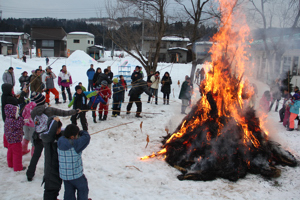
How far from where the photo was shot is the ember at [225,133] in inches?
233

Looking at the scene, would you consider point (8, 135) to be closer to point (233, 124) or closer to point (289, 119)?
point (233, 124)

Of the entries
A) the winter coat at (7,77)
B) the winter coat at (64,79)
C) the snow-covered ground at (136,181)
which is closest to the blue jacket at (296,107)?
the snow-covered ground at (136,181)

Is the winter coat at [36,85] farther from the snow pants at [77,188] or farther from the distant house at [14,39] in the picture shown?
the distant house at [14,39]

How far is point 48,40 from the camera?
201 ft

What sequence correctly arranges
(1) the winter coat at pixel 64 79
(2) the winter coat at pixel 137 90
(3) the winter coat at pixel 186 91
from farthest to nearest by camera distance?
(1) the winter coat at pixel 64 79
(3) the winter coat at pixel 186 91
(2) the winter coat at pixel 137 90

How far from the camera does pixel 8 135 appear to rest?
507cm

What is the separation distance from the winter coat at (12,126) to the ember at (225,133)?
3467 mm

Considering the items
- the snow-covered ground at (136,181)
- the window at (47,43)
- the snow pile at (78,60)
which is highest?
the window at (47,43)

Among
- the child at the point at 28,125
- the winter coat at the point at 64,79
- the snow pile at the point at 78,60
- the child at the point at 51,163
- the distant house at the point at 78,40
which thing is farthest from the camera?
the distant house at the point at 78,40

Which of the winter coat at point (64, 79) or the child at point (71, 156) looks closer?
the child at point (71, 156)

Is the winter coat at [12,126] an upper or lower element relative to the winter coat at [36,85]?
lower

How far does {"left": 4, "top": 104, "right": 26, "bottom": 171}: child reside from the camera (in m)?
5.11

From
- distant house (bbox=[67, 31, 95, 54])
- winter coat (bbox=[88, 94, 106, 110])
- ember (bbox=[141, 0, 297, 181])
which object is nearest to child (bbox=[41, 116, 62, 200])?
ember (bbox=[141, 0, 297, 181])

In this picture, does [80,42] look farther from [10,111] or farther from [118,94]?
[10,111]
